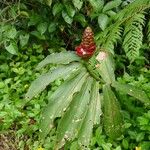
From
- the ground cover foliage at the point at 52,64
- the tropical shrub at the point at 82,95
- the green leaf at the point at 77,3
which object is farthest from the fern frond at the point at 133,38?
the green leaf at the point at 77,3

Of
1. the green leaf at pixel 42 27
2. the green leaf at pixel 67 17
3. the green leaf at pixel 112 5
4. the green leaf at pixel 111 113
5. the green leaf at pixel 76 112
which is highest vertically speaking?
the green leaf at pixel 42 27

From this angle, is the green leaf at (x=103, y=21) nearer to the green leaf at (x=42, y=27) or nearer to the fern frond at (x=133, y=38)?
the green leaf at (x=42, y=27)

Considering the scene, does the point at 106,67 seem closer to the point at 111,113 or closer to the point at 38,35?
the point at 111,113

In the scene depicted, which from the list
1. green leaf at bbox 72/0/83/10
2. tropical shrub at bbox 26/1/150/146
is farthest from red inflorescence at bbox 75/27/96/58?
green leaf at bbox 72/0/83/10

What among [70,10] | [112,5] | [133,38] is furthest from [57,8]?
[133,38]

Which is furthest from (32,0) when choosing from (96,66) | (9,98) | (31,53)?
(96,66)

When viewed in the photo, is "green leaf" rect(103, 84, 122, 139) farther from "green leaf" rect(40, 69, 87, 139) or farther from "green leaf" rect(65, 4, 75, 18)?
"green leaf" rect(65, 4, 75, 18)
